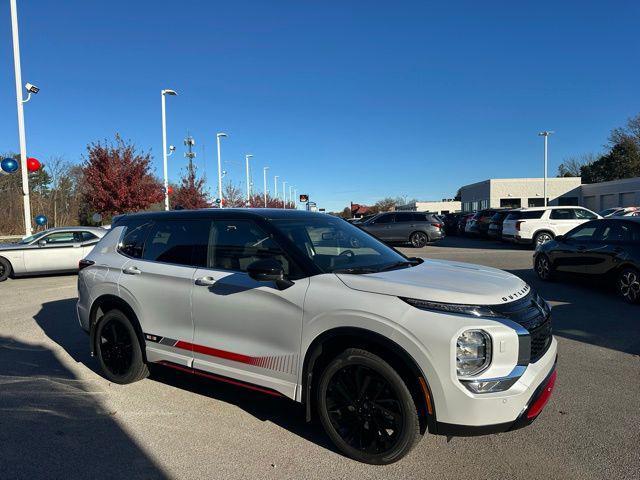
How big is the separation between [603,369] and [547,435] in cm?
193

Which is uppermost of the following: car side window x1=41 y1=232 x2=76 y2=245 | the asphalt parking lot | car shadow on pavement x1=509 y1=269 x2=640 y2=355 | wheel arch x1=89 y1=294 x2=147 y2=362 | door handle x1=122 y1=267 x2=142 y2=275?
car side window x1=41 y1=232 x2=76 y2=245

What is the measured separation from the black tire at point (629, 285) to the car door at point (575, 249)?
102cm

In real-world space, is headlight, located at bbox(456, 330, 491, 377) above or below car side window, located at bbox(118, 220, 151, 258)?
below

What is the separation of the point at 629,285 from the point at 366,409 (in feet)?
23.5

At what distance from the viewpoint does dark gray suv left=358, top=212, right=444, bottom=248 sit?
23.2 meters

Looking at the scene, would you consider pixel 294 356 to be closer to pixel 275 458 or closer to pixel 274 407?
pixel 275 458

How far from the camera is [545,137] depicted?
52.9m

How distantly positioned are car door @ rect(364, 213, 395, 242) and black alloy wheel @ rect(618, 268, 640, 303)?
14.8 meters

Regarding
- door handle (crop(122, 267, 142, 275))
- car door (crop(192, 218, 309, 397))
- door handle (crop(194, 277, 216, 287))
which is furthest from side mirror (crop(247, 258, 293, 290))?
door handle (crop(122, 267, 142, 275))

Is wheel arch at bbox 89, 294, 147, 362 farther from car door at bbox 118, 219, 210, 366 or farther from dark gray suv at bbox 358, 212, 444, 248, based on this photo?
dark gray suv at bbox 358, 212, 444, 248

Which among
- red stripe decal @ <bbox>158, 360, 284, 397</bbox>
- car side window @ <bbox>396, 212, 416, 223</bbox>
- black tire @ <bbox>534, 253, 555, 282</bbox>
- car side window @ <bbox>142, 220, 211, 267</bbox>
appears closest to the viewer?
red stripe decal @ <bbox>158, 360, 284, 397</bbox>

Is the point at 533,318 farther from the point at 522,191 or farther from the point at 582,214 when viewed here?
the point at 522,191

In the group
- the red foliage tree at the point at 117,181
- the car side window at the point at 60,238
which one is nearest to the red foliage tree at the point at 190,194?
the red foliage tree at the point at 117,181

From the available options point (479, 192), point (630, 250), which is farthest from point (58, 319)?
point (479, 192)
